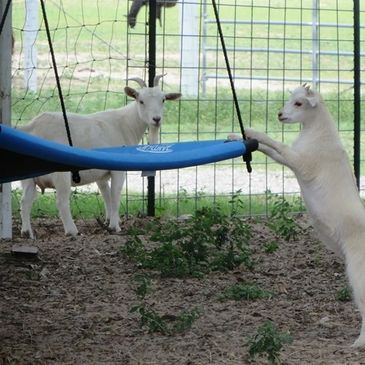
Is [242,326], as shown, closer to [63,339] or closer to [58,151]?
[63,339]

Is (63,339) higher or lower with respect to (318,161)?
lower

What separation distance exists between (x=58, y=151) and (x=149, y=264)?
2209 mm

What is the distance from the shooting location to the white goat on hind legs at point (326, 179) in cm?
562

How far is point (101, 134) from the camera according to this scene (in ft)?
28.6

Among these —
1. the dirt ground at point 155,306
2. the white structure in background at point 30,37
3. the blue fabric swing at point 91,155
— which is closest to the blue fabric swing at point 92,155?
the blue fabric swing at point 91,155

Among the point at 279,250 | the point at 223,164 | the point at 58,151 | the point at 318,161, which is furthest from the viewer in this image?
the point at 223,164

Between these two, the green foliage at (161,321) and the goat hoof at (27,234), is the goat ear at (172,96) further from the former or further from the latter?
the green foliage at (161,321)

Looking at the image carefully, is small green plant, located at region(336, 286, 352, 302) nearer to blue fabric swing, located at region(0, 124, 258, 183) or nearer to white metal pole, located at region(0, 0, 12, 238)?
blue fabric swing, located at region(0, 124, 258, 183)

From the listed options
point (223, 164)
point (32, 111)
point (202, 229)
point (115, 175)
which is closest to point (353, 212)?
point (202, 229)

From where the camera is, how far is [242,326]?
5.61m

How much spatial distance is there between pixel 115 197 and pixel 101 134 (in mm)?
504

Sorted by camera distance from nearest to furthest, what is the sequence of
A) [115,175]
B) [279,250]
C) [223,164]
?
[279,250]
[115,175]
[223,164]

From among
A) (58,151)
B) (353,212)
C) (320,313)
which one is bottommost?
(320,313)

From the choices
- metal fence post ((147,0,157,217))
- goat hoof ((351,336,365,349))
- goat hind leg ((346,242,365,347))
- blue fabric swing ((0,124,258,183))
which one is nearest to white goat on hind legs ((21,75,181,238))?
metal fence post ((147,0,157,217))
